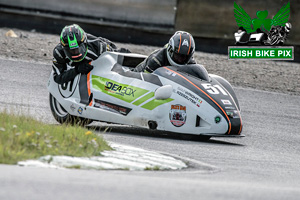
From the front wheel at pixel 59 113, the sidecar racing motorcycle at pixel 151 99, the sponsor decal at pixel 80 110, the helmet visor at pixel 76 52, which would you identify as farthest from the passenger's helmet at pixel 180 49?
the front wheel at pixel 59 113

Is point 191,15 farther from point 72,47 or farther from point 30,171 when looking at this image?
point 30,171

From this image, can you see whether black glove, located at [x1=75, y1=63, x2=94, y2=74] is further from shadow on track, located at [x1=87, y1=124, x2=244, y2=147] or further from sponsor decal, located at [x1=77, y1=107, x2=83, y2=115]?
shadow on track, located at [x1=87, y1=124, x2=244, y2=147]

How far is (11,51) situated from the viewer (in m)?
16.9

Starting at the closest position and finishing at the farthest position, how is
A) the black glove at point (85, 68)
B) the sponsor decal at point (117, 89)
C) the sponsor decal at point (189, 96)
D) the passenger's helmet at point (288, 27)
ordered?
the sponsor decal at point (189, 96), the sponsor decal at point (117, 89), the black glove at point (85, 68), the passenger's helmet at point (288, 27)

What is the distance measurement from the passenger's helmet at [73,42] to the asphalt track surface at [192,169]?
3.53ft

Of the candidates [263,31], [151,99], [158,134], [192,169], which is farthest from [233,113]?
[263,31]

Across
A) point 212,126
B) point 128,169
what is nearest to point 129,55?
point 212,126

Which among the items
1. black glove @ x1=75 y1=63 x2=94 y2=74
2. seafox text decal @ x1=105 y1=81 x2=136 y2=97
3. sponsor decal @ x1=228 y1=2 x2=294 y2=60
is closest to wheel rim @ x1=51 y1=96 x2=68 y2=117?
black glove @ x1=75 y1=63 x2=94 y2=74

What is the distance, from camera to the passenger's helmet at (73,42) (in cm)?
1026

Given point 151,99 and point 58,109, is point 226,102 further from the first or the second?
point 58,109

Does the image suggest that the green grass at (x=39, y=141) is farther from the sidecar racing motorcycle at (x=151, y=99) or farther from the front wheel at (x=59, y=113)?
the front wheel at (x=59, y=113)

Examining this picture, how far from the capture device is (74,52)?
1034cm

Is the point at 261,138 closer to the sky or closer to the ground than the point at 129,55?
closer to the ground

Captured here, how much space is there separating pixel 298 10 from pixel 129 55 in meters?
8.62
